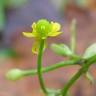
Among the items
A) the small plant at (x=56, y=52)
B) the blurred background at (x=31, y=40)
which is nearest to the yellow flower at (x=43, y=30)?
the small plant at (x=56, y=52)

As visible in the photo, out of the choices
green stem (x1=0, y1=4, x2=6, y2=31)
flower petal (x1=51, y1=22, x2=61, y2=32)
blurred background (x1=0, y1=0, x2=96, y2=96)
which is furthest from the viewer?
green stem (x1=0, y1=4, x2=6, y2=31)

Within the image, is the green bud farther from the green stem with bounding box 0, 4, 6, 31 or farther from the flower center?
the green stem with bounding box 0, 4, 6, 31

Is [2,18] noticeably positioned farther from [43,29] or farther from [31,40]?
[43,29]

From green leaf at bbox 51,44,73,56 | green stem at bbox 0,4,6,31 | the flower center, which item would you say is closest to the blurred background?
green stem at bbox 0,4,6,31

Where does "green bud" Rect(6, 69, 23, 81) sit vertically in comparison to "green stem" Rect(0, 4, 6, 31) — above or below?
above

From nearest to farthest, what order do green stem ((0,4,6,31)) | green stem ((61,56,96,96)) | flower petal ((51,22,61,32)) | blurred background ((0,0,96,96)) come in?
flower petal ((51,22,61,32))
green stem ((61,56,96,96))
blurred background ((0,0,96,96))
green stem ((0,4,6,31))

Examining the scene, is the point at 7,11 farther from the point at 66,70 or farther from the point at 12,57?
the point at 66,70

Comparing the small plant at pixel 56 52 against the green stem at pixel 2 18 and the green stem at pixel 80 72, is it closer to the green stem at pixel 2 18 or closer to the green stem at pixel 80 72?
the green stem at pixel 80 72

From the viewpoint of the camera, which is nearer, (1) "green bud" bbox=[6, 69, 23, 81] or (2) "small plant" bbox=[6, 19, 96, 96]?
(2) "small plant" bbox=[6, 19, 96, 96]
